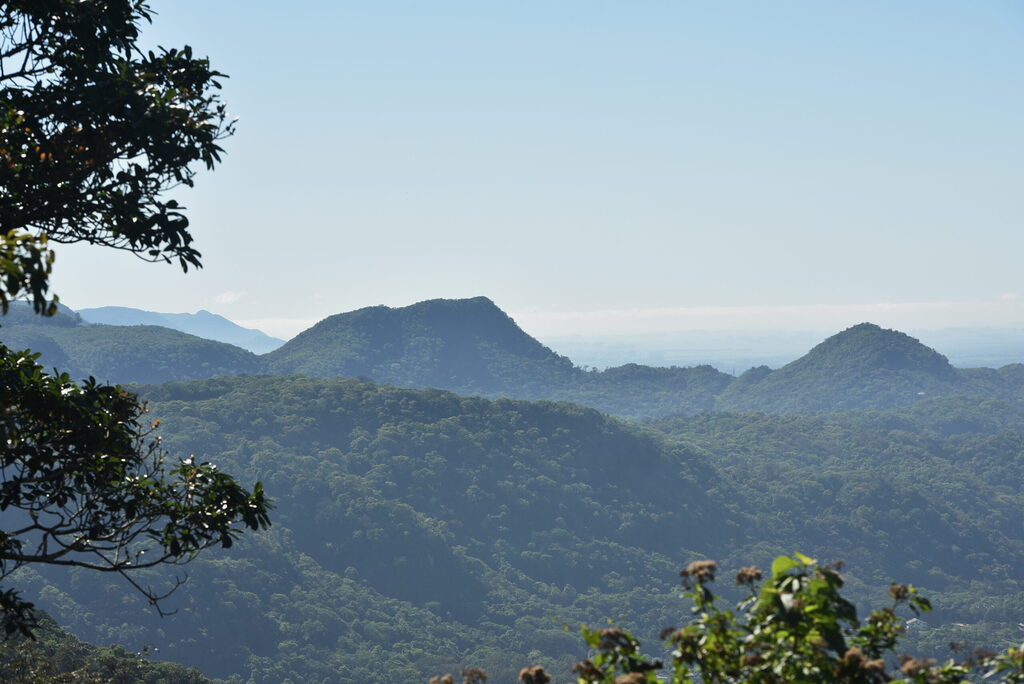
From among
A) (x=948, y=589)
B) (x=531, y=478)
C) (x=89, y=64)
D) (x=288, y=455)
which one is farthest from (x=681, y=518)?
(x=89, y=64)

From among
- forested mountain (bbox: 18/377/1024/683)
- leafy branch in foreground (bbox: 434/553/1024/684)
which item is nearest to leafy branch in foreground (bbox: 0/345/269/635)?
leafy branch in foreground (bbox: 434/553/1024/684)

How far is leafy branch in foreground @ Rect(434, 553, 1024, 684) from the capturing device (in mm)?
6250

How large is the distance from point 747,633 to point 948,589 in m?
172

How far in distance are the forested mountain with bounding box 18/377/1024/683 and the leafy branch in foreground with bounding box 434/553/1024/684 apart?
100127mm

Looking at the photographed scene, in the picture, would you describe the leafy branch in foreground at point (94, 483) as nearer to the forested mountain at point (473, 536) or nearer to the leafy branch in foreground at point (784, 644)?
the leafy branch in foreground at point (784, 644)

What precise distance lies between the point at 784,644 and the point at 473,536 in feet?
Answer: 514

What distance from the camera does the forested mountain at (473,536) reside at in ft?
356

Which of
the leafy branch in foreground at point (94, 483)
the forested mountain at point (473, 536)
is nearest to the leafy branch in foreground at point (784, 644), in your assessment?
the leafy branch in foreground at point (94, 483)

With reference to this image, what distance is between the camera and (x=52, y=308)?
884 cm

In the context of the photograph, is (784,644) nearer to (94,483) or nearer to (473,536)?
(94,483)

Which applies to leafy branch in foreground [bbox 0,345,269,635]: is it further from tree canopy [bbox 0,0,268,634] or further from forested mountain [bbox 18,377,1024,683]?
forested mountain [bbox 18,377,1024,683]

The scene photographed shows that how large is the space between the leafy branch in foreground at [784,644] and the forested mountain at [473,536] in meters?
100

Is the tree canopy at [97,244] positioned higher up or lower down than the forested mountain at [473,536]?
higher up

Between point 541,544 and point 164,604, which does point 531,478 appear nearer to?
point 541,544
